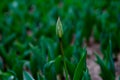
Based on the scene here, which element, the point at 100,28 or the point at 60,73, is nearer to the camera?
the point at 60,73

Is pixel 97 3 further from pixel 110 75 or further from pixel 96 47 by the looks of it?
pixel 110 75

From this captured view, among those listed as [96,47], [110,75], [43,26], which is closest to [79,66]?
[110,75]

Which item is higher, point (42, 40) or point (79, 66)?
→ point (42, 40)

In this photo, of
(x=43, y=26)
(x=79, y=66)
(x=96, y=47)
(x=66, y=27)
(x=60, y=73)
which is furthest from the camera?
(x=43, y=26)

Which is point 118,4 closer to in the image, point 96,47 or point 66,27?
point 96,47

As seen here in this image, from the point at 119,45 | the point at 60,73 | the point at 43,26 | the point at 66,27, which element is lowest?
the point at 60,73

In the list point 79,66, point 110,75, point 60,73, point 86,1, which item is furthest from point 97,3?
point 79,66

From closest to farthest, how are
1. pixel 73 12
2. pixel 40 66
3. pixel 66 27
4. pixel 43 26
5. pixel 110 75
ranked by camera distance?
1. pixel 110 75
2. pixel 40 66
3. pixel 66 27
4. pixel 43 26
5. pixel 73 12
